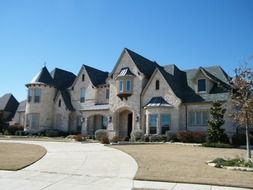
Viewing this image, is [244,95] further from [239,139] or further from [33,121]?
[33,121]

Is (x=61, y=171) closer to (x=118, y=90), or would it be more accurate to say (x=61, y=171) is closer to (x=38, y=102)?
(x=118, y=90)

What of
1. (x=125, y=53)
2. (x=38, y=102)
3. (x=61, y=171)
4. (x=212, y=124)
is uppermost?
(x=125, y=53)

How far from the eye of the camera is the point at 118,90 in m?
38.5

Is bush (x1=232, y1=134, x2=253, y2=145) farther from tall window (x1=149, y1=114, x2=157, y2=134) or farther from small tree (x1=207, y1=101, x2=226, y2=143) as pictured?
tall window (x1=149, y1=114, x2=157, y2=134)

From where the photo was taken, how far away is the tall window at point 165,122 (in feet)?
111

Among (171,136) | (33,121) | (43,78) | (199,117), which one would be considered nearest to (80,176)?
(171,136)

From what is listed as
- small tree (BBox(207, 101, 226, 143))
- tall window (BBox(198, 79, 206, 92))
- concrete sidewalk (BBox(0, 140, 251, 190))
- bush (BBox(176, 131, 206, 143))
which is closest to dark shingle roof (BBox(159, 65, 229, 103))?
tall window (BBox(198, 79, 206, 92))

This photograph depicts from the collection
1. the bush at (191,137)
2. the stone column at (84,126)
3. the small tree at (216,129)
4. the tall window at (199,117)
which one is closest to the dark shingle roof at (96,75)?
the stone column at (84,126)

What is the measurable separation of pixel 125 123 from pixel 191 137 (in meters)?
11.8

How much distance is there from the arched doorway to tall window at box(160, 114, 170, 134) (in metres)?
6.30

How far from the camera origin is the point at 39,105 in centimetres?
4581

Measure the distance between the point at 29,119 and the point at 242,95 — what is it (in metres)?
37.2

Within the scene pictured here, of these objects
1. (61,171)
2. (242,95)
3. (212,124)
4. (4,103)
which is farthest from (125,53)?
(4,103)

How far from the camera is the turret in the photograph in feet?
150
